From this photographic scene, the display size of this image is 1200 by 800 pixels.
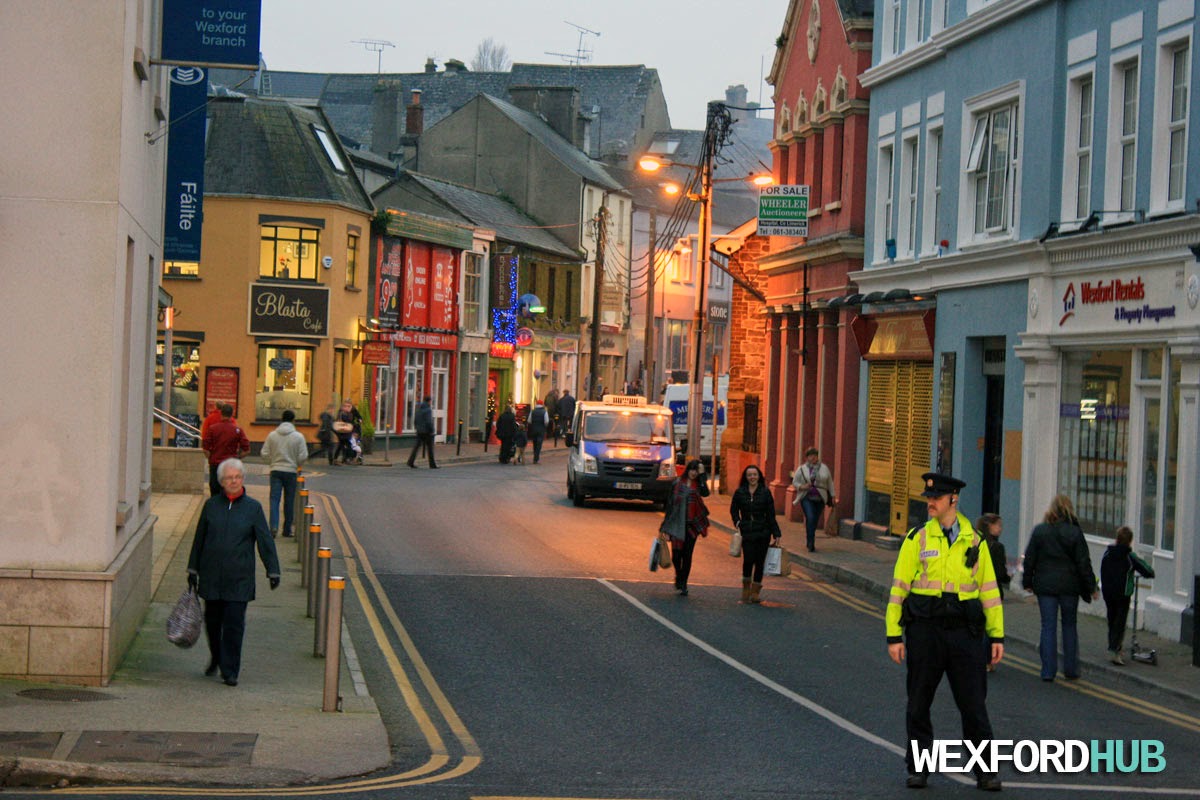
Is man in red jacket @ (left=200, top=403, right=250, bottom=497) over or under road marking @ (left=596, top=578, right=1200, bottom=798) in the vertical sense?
over

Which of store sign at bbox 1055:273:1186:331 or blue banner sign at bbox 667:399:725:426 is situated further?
blue banner sign at bbox 667:399:725:426

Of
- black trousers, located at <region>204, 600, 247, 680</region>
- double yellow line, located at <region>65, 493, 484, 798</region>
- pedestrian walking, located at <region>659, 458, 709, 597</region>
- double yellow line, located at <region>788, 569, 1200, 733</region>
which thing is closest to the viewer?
double yellow line, located at <region>65, 493, 484, 798</region>

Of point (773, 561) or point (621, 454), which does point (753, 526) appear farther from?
point (621, 454)

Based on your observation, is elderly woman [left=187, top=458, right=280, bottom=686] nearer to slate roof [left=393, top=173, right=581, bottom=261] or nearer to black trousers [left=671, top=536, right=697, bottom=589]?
black trousers [left=671, top=536, right=697, bottom=589]

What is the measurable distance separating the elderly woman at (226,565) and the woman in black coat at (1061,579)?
7.19 metres

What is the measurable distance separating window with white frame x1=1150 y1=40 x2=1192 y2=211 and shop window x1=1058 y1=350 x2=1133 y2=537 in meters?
2.04

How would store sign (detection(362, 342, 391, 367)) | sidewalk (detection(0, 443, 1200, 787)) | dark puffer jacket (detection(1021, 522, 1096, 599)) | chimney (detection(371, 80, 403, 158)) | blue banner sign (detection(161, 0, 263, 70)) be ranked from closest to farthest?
sidewalk (detection(0, 443, 1200, 787)), blue banner sign (detection(161, 0, 263, 70)), dark puffer jacket (detection(1021, 522, 1096, 599)), store sign (detection(362, 342, 391, 367)), chimney (detection(371, 80, 403, 158))

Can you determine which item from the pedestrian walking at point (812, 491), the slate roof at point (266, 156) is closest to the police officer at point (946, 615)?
the pedestrian walking at point (812, 491)

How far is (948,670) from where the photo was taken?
9695 mm

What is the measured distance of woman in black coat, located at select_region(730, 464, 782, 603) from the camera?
19625 millimetres

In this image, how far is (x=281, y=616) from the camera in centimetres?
1656

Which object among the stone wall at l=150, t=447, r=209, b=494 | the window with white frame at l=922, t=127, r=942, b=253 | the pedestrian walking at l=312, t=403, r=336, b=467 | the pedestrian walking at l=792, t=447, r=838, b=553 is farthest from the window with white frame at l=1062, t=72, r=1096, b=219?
the pedestrian walking at l=312, t=403, r=336, b=467

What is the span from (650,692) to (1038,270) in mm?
10347

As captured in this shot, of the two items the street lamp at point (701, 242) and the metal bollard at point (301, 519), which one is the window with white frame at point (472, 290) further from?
the metal bollard at point (301, 519)
